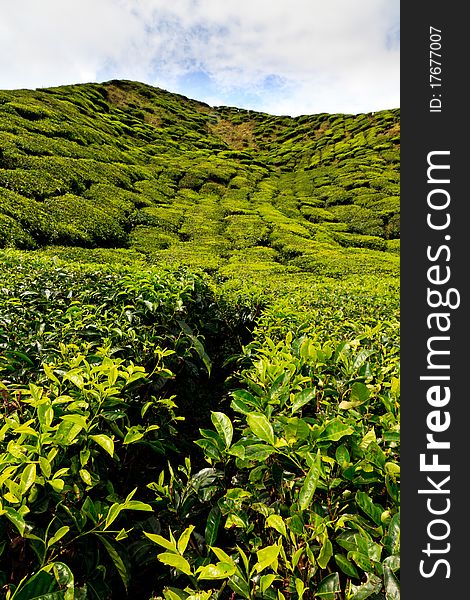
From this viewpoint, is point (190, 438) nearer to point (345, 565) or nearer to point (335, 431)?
point (335, 431)

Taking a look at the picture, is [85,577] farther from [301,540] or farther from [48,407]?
[301,540]

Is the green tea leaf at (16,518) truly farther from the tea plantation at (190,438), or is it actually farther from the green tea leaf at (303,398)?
the green tea leaf at (303,398)

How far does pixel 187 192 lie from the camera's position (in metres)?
29.0

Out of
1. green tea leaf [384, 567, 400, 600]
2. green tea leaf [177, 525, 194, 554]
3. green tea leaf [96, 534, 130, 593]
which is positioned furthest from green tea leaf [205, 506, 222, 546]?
green tea leaf [384, 567, 400, 600]

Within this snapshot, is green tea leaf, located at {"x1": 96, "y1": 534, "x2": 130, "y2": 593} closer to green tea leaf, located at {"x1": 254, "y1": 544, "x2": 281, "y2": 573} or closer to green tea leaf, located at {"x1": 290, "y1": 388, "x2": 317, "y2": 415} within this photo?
green tea leaf, located at {"x1": 254, "y1": 544, "x2": 281, "y2": 573}

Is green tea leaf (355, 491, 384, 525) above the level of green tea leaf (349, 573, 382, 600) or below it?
above

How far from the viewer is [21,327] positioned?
2975mm

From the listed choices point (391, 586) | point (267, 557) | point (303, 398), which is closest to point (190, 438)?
point (303, 398)

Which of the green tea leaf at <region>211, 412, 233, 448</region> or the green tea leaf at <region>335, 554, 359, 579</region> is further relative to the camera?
the green tea leaf at <region>211, 412, 233, 448</region>

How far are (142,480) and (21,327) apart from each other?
1523 mm

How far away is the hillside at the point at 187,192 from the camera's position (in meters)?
14.8

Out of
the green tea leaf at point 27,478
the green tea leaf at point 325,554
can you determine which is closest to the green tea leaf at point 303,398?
the green tea leaf at point 325,554

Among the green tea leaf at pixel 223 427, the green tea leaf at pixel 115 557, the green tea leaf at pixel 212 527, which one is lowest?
the green tea leaf at pixel 115 557

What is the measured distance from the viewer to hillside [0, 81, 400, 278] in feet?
48.5
